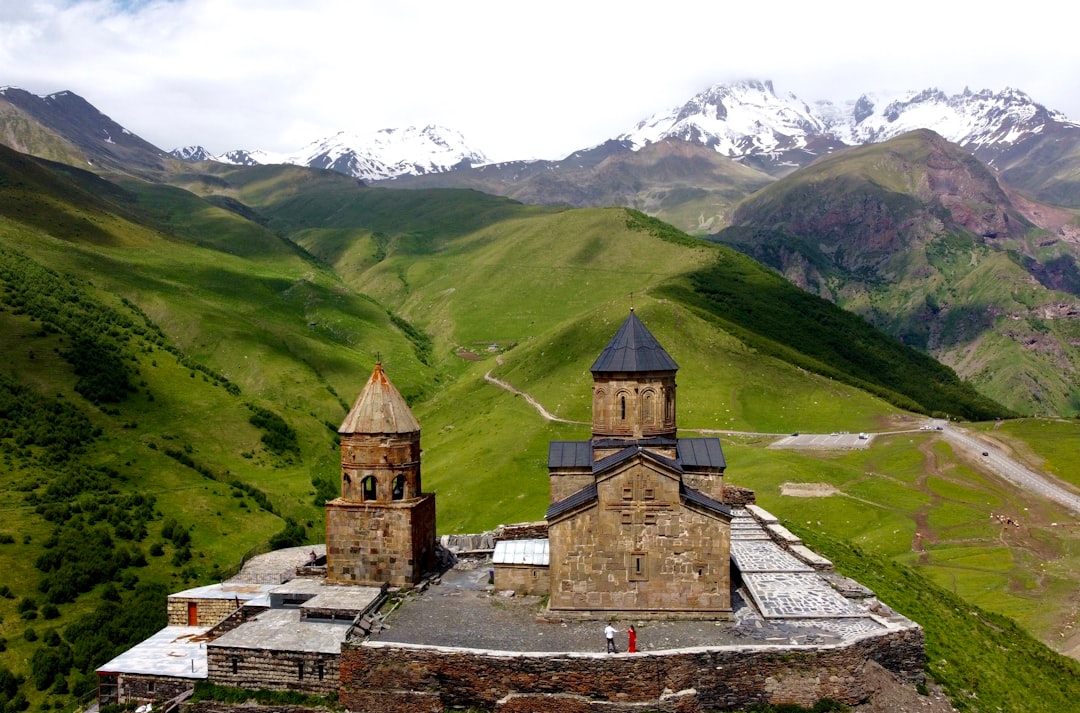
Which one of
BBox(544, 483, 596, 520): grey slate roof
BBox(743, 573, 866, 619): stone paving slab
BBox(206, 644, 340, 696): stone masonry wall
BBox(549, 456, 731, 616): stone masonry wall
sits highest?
BBox(544, 483, 596, 520): grey slate roof

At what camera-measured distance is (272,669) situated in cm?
Answer: 2256

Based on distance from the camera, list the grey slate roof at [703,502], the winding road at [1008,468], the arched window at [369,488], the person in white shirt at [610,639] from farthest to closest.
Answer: the winding road at [1008,468] < the arched window at [369,488] < the grey slate roof at [703,502] < the person in white shirt at [610,639]

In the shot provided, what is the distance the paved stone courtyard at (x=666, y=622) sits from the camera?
2241 centimetres

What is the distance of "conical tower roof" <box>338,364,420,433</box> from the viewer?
92.5 feet

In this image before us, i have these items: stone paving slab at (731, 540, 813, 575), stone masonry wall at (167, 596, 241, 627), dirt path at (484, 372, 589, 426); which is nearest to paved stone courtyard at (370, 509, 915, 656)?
stone paving slab at (731, 540, 813, 575)

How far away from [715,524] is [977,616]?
16.5 m

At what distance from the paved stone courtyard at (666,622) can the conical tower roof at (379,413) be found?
6014mm

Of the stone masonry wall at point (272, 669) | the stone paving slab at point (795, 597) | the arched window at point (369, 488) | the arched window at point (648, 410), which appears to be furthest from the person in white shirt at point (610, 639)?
the arched window at point (369, 488)

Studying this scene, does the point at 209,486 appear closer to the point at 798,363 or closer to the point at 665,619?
the point at 665,619

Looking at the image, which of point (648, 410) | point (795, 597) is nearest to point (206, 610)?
point (648, 410)

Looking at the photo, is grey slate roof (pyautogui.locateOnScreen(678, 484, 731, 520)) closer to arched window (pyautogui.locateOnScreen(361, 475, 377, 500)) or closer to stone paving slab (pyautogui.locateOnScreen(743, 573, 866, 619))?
stone paving slab (pyautogui.locateOnScreen(743, 573, 866, 619))

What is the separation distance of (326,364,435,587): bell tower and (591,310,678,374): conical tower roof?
780cm

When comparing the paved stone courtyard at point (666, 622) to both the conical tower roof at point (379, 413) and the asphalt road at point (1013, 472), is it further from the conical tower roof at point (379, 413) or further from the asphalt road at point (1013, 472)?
the asphalt road at point (1013, 472)

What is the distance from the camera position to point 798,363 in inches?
3487
